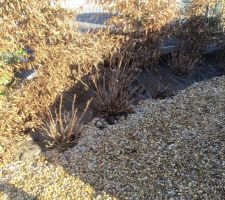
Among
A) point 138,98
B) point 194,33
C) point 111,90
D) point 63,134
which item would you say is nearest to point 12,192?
point 63,134

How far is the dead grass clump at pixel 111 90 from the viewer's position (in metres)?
4.19

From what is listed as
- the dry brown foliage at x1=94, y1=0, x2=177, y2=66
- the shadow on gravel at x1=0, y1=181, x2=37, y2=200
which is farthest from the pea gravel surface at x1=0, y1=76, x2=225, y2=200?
the dry brown foliage at x1=94, y1=0, x2=177, y2=66

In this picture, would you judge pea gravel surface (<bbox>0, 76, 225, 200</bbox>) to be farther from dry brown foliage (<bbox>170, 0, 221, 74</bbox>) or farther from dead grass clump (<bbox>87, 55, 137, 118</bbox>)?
dry brown foliage (<bbox>170, 0, 221, 74</bbox>)

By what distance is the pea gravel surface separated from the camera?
9.86 feet

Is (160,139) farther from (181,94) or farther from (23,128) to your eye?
(23,128)

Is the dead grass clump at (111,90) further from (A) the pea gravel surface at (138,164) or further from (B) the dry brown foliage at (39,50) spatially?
(B) the dry brown foliage at (39,50)

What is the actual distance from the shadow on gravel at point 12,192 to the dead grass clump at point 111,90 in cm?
148

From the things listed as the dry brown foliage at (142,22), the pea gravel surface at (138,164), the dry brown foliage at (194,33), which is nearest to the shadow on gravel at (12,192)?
the pea gravel surface at (138,164)

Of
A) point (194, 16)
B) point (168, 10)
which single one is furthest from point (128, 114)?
point (194, 16)

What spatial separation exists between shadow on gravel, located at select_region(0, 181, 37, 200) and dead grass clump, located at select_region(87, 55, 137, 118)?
148 cm

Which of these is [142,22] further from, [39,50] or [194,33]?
[39,50]

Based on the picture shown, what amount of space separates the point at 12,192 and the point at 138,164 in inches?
50.5

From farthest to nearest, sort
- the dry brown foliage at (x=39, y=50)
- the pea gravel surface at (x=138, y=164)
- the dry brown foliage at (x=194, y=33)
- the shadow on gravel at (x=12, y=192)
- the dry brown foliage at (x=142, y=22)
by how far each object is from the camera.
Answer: the dry brown foliage at (x=194, y=33), the dry brown foliage at (x=142, y=22), the dry brown foliage at (x=39, y=50), the shadow on gravel at (x=12, y=192), the pea gravel surface at (x=138, y=164)

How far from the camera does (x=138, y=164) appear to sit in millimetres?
3324
